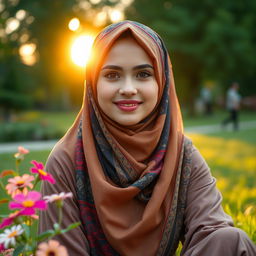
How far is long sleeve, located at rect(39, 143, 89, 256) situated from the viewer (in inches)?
73.3

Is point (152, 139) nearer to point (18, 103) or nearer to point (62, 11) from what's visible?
point (18, 103)

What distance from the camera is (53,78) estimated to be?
3231 cm

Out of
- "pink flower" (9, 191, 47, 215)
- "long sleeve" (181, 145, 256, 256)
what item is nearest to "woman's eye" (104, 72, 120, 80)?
"long sleeve" (181, 145, 256, 256)

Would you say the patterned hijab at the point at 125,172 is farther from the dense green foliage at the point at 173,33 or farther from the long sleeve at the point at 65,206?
the dense green foliage at the point at 173,33

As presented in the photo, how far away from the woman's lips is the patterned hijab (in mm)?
106

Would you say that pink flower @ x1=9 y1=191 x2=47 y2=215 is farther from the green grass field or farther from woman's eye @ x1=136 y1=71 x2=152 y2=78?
the green grass field

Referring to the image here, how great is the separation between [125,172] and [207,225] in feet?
1.51

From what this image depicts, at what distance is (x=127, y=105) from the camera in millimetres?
1995

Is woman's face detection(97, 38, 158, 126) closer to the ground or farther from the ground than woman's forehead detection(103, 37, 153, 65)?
closer to the ground

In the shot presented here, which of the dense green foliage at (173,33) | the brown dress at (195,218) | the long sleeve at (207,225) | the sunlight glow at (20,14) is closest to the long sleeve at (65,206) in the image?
the brown dress at (195,218)

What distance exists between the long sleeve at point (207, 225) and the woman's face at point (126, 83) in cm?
43

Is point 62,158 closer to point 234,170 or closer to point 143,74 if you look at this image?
point 143,74

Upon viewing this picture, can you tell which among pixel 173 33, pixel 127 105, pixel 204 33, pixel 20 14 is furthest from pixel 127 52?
pixel 20 14

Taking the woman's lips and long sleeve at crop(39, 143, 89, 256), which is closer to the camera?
long sleeve at crop(39, 143, 89, 256)
